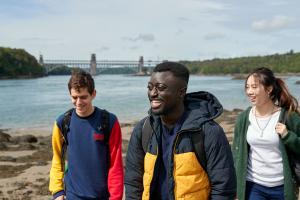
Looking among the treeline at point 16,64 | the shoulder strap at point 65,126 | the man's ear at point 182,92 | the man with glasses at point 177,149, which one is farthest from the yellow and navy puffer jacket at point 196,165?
the treeline at point 16,64

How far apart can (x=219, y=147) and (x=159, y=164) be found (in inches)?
16.2

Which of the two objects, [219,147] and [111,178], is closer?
[219,147]

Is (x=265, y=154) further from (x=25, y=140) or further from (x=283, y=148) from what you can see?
(x=25, y=140)

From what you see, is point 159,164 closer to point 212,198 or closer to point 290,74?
point 212,198

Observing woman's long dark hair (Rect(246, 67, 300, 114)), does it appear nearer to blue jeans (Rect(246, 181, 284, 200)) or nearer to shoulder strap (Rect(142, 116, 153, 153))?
blue jeans (Rect(246, 181, 284, 200))

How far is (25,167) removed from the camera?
1327cm

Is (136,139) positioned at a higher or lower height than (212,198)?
higher

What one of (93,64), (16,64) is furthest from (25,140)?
(93,64)

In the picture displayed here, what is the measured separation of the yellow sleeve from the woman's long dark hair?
1965 mm

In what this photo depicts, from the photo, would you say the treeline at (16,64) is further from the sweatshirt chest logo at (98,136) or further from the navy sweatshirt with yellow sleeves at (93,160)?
the sweatshirt chest logo at (98,136)

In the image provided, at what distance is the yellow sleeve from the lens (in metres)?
3.97

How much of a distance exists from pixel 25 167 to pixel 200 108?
444 inches

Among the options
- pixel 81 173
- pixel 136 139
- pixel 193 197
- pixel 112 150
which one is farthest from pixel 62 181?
pixel 193 197

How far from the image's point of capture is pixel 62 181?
401cm
